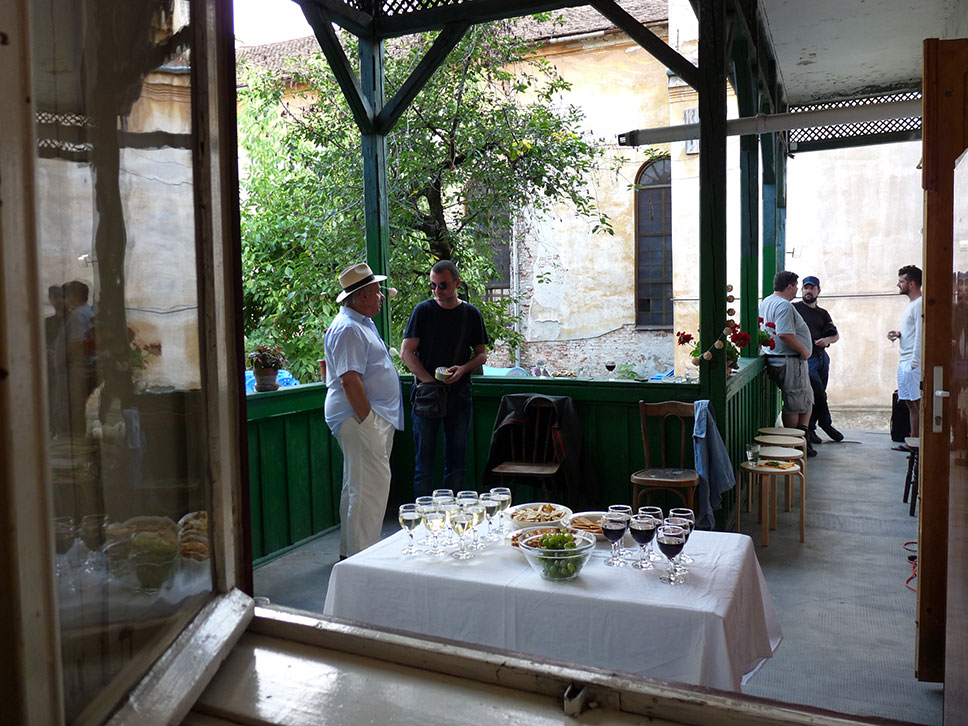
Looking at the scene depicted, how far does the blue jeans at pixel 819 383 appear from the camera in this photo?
28.5ft

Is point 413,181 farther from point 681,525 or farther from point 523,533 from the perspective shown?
point 681,525

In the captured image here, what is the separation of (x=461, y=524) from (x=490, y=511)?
0.26m

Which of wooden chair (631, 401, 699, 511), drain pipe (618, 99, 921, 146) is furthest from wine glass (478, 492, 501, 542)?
drain pipe (618, 99, 921, 146)

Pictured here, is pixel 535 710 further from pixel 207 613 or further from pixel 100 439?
pixel 100 439

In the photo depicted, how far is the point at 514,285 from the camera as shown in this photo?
15.4 m

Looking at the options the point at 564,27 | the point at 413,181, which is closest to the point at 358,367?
the point at 413,181

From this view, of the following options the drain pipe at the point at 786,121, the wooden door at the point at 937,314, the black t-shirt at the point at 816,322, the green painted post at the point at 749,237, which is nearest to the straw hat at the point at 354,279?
the drain pipe at the point at 786,121

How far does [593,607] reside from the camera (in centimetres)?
230

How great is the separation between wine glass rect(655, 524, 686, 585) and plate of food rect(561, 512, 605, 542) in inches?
11.3

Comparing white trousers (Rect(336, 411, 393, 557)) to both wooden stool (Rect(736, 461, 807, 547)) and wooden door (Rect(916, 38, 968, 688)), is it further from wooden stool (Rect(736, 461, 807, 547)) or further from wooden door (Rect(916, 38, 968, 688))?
wooden door (Rect(916, 38, 968, 688))

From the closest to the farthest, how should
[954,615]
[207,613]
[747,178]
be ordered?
[207,613], [954,615], [747,178]

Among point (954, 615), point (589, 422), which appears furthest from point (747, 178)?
point (954, 615)

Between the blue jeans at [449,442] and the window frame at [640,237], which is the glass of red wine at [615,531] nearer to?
the blue jeans at [449,442]

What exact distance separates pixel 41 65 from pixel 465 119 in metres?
7.92
